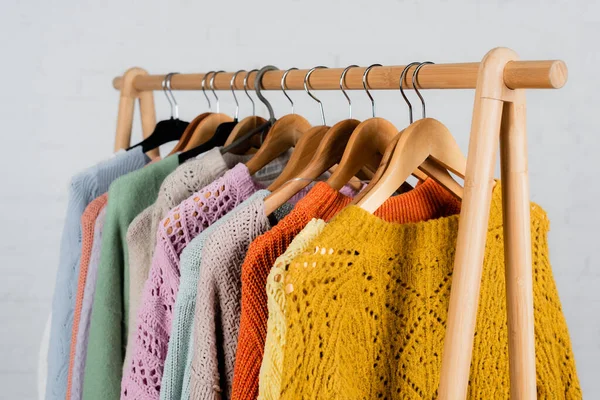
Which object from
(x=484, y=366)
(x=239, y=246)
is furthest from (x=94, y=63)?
(x=484, y=366)

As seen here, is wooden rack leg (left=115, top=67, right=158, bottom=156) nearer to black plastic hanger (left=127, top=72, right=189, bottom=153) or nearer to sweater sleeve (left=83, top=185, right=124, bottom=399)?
black plastic hanger (left=127, top=72, right=189, bottom=153)

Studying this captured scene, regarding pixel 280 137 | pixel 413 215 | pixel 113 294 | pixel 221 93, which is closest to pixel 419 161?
pixel 413 215

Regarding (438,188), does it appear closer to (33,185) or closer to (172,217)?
(172,217)

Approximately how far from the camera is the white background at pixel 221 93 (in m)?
2.09

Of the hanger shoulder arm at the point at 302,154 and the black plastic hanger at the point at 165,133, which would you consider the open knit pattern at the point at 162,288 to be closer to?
the hanger shoulder arm at the point at 302,154

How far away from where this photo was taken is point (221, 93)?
224 centimetres

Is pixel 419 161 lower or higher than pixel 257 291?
higher

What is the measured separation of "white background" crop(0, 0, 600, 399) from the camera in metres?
2.09

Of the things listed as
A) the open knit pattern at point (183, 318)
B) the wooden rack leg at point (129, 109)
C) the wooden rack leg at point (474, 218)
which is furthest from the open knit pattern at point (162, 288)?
the wooden rack leg at point (129, 109)

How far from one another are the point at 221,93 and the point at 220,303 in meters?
1.46

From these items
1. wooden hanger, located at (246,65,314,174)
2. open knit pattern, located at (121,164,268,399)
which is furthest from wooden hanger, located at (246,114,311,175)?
open knit pattern, located at (121,164,268,399)

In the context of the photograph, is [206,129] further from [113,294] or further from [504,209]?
[504,209]

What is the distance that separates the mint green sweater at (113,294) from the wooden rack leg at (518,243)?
0.62 meters

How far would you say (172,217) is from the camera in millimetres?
940
